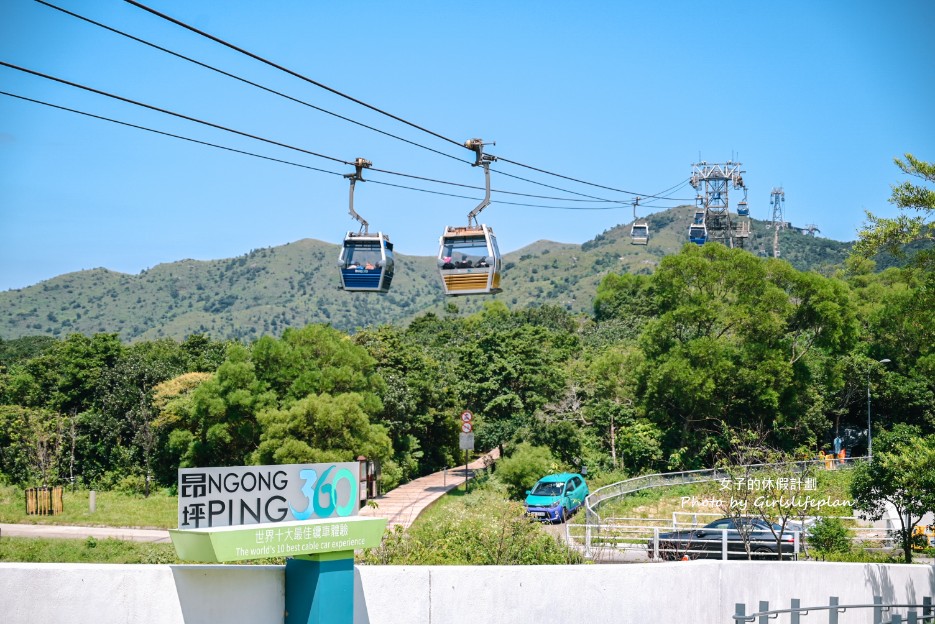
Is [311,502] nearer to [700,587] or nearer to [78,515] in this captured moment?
[700,587]

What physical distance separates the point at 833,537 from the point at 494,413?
19822 millimetres

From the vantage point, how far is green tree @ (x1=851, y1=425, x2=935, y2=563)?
61.6ft

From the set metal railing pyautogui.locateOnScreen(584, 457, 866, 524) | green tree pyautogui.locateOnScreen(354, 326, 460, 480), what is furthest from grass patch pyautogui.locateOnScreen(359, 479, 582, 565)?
green tree pyautogui.locateOnScreen(354, 326, 460, 480)

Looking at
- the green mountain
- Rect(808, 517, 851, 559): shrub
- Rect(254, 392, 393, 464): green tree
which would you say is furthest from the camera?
the green mountain

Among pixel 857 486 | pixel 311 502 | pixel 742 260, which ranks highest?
pixel 742 260

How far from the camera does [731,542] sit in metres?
20.2

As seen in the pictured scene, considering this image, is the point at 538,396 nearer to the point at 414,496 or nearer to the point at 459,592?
the point at 414,496

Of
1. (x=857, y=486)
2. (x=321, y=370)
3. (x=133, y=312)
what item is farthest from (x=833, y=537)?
(x=133, y=312)

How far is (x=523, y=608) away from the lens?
1045 cm

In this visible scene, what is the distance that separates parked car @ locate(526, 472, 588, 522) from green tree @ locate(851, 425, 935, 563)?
32.9 feet

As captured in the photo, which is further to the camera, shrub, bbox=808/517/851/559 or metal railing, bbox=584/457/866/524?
metal railing, bbox=584/457/866/524

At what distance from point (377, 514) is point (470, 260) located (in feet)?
48.9

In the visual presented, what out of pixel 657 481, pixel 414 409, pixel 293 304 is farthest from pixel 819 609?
pixel 293 304

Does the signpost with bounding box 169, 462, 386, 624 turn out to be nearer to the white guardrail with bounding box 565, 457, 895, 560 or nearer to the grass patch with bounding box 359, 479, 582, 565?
the grass patch with bounding box 359, 479, 582, 565
